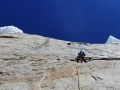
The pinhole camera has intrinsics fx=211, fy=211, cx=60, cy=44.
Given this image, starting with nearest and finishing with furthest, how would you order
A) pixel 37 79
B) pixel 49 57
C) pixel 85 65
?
pixel 37 79, pixel 85 65, pixel 49 57

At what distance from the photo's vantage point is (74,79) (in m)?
11.4

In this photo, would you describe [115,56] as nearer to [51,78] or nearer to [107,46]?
[107,46]

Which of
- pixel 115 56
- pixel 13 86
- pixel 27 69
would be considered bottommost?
pixel 13 86

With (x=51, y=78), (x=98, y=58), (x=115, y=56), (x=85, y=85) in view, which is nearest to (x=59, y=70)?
(x=51, y=78)

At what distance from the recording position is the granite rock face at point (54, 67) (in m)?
10.7

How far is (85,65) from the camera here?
13.9 m

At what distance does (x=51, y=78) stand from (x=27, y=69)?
1982mm

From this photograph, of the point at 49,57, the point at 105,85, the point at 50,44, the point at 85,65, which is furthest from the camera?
the point at 50,44

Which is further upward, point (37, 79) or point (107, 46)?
point (107, 46)

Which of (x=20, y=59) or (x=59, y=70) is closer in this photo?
(x=59, y=70)

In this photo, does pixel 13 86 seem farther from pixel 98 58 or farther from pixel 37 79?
pixel 98 58

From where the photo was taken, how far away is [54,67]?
13391 mm

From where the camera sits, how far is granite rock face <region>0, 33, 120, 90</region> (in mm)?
10704

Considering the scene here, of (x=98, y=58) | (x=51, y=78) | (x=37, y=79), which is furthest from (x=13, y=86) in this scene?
(x=98, y=58)
